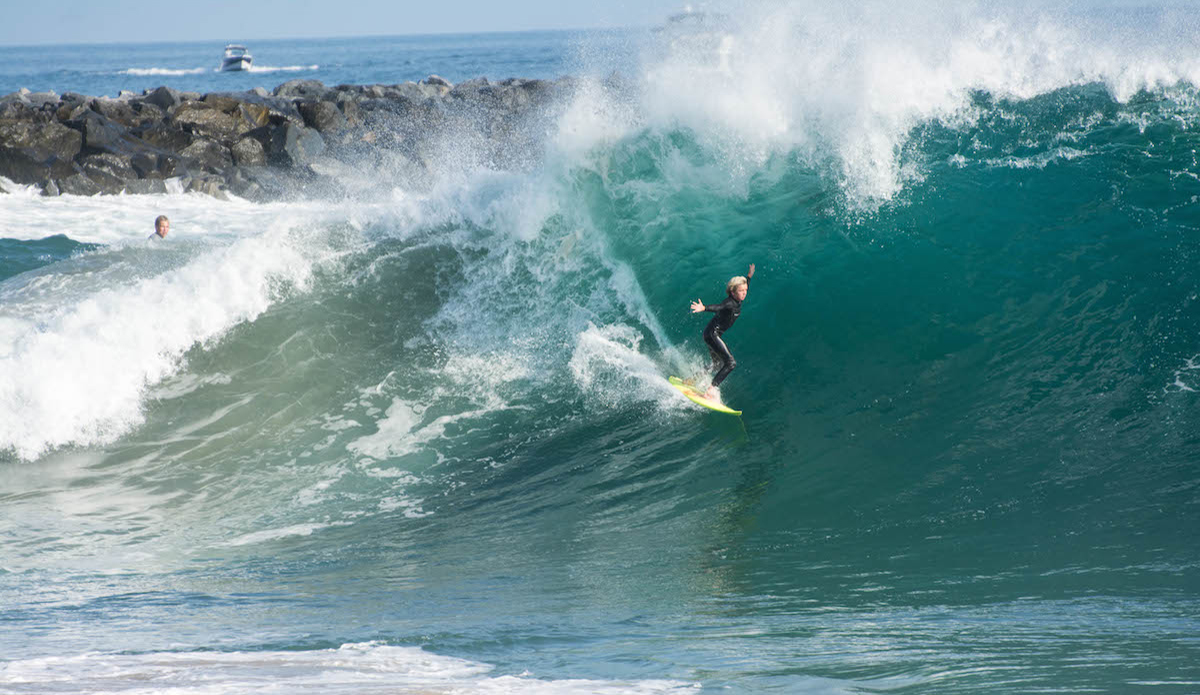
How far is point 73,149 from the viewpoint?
76.2ft

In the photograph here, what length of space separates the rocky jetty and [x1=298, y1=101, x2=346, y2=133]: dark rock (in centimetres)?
3

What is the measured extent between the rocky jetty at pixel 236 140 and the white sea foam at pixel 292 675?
1838 centimetres

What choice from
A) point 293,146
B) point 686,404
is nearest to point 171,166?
point 293,146

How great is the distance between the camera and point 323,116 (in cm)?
2681

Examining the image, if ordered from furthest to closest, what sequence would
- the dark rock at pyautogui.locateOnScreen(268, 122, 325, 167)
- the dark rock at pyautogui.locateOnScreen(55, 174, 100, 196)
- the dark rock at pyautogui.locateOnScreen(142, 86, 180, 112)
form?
the dark rock at pyautogui.locateOnScreen(142, 86, 180, 112) → the dark rock at pyautogui.locateOnScreen(268, 122, 325, 167) → the dark rock at pyautogui.locateOnScreen(55, 174, 100, 196)

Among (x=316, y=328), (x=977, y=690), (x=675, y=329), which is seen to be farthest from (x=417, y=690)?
(x=316, y=328)

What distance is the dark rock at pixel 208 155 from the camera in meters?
23.7

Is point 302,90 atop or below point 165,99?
atop

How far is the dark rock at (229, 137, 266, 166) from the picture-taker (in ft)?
79.3

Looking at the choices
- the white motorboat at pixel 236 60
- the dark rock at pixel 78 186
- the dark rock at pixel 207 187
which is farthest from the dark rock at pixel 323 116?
the white motorboat at pixel 236 60

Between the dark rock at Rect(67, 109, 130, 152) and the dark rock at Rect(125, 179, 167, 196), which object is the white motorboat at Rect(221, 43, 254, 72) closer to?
the dark rock at Rect(67, 109, 130, 152)

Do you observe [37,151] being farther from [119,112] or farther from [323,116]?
[323,116]

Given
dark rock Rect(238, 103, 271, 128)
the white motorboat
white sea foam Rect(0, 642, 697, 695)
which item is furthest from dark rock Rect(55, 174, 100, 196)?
the white motorboat

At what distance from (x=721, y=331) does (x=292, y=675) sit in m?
4.67
